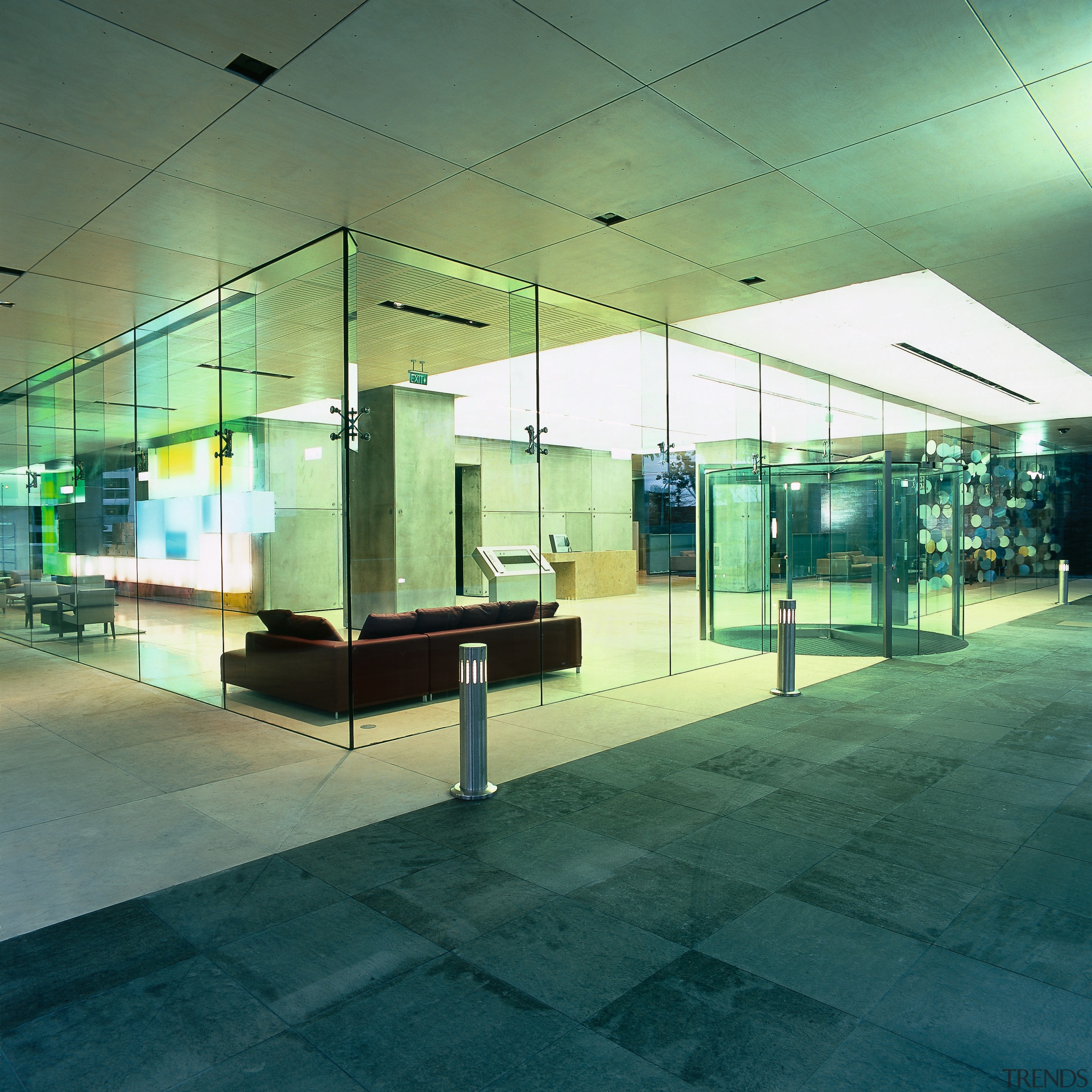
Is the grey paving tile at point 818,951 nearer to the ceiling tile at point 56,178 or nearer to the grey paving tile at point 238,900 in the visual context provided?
the grey paving tile at point 238,900

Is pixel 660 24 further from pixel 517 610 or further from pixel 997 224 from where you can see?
pixel 517 610

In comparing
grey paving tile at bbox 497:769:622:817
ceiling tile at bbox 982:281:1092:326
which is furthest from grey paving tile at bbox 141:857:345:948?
ceiling tile at bbox 982:281:1092:326

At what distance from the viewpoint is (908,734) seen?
5.82m

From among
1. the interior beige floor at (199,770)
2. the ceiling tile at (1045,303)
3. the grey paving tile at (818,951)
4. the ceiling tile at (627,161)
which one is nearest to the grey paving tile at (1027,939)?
the grey paving tile at (818,951)

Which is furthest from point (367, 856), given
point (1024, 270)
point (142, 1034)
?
point (1024, 270)

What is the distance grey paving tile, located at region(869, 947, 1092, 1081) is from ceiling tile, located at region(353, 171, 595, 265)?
4.57m

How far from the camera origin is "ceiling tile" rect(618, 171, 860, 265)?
17.1 feet

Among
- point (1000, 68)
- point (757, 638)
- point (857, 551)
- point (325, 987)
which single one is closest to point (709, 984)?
point (325, 987)

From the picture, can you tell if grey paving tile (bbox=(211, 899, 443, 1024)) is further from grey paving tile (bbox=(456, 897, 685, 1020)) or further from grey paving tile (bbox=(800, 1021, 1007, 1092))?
grey paving tile (bbox=(800, 1021, 1007, 1092))

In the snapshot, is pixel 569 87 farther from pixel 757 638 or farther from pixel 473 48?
pixel 757 638

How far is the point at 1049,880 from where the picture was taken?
342 centimetres

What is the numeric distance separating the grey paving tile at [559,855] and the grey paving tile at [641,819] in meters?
0.07

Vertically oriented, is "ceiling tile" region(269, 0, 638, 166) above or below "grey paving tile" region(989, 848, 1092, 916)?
above

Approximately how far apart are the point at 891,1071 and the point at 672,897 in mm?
1141
